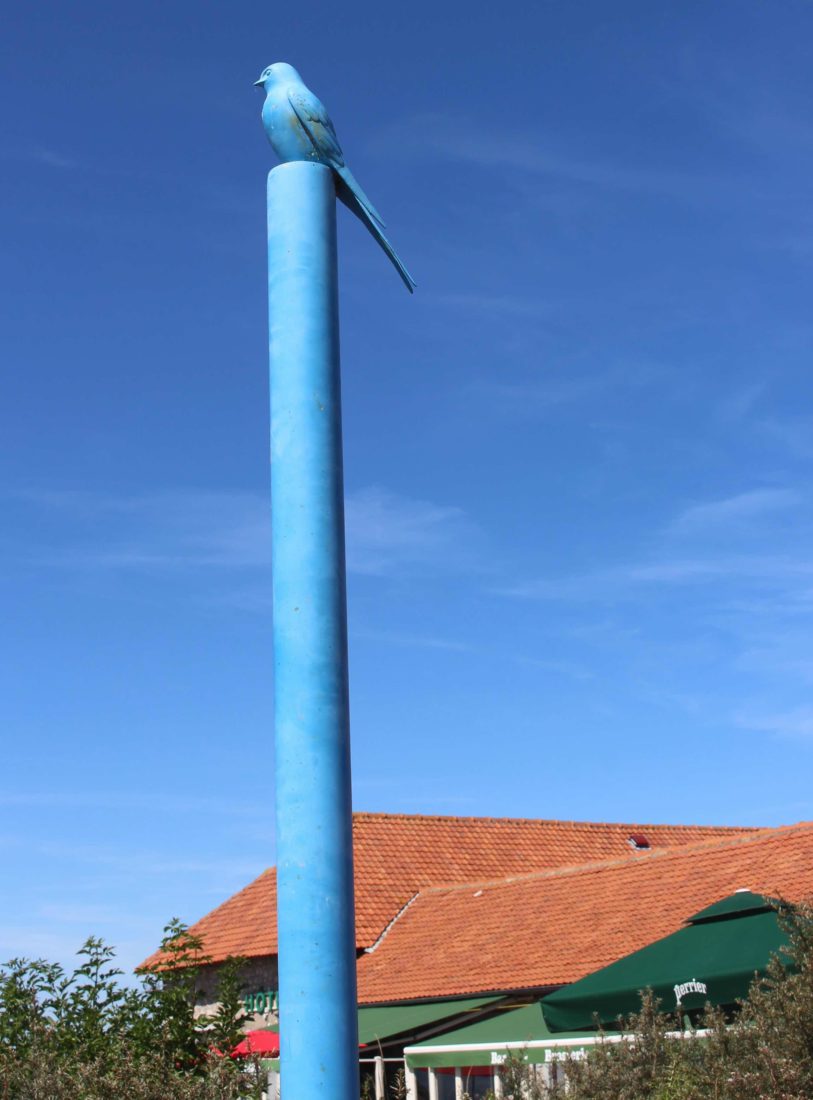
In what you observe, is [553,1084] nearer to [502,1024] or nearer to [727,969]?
[727,969]

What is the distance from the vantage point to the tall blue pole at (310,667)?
687cm

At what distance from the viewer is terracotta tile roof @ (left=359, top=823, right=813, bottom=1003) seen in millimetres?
18094

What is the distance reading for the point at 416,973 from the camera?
20.9 meters

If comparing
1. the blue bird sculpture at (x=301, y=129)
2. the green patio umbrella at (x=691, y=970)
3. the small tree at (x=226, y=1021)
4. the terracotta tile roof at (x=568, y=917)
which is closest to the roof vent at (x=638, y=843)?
the terracotta tile roof at (x=568, y=917)

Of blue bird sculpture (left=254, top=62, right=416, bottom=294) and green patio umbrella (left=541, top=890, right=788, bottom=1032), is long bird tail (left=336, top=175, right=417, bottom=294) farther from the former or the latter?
green patio umbrella (left=541, top=890, right=788, bottom=1032)

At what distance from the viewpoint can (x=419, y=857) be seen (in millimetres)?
27594

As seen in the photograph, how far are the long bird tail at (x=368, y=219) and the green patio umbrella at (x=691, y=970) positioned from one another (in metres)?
5.10

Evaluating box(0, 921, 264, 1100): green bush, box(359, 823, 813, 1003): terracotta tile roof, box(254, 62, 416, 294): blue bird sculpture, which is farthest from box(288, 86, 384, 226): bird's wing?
box(359, 823, 813, 1003): terracotta tile roof

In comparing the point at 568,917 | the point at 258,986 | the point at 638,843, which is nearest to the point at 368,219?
the point at 568,917

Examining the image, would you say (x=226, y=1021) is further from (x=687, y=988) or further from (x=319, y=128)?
(x=319, y=128)

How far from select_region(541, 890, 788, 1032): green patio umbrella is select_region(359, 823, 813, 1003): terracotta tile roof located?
5558 millimetres

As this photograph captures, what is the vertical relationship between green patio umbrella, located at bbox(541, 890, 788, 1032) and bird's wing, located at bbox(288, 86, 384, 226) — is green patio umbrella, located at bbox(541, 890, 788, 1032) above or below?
below

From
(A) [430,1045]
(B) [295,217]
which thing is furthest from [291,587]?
(A) [430,1045]

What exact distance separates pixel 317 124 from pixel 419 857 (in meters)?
20.9
